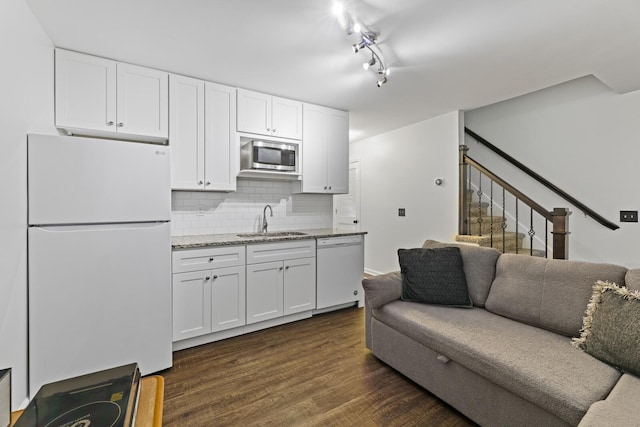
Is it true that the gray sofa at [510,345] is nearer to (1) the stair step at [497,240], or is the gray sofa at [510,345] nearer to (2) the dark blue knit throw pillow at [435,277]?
(2) the dark blue knit throw pillow at [435,277]

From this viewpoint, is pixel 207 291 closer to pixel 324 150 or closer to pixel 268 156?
pixel 268 156

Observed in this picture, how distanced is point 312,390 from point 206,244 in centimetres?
145

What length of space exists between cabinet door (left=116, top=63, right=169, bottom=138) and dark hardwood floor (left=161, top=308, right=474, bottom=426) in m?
2.01

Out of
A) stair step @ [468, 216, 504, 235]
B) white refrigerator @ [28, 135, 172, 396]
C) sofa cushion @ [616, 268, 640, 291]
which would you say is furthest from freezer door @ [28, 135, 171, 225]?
stair step @ [468, 216, 504, 235]

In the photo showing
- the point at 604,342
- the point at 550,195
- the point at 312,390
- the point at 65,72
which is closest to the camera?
the point at 604,342

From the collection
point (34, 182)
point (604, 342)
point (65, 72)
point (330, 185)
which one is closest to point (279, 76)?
point (330, 185)

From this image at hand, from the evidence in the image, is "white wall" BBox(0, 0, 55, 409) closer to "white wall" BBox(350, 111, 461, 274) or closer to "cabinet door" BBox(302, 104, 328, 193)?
"cabinet door" BBox(302, 104, 328, 193)

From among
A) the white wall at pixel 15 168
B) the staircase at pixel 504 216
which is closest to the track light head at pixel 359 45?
the white wall at pixel 15 168

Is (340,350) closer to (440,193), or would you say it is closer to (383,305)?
(383,305)

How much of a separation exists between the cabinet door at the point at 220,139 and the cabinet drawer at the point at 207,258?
0.69 metres

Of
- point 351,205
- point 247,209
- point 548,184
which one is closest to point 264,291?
point 247,209

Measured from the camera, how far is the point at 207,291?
2.63m

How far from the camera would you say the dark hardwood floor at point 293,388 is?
68.6 inches

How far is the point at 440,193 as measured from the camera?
13.2ft
